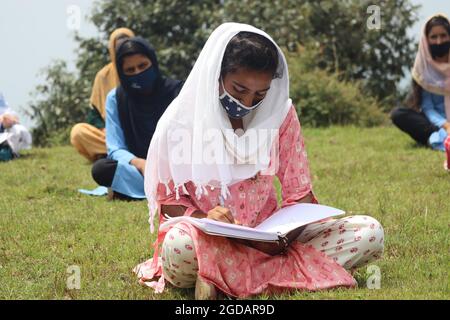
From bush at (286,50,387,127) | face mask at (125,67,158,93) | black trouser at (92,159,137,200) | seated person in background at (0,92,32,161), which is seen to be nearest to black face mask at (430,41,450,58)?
bush at (286,50,387,127)

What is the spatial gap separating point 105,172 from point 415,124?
3526mm

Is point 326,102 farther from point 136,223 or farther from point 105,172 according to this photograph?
point 136,223

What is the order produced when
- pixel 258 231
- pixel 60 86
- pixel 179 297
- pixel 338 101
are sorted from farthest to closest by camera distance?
Result: 1. pixel 60 86
2. pixel 338 101
3. pixel 179 297
4. pixel 258 231

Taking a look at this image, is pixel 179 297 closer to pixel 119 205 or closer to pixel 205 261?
pixel 205 261

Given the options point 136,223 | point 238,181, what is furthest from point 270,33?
point 238,181

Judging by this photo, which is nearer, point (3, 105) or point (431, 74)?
point (431, 74)

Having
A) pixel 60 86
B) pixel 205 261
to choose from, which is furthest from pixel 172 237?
pixel 60 86

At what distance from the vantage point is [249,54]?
382cm

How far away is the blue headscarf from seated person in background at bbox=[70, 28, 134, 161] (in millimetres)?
1513

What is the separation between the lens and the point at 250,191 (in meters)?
4.04

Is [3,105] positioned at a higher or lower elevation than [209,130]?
lower

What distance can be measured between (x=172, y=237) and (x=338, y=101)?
25.9ft

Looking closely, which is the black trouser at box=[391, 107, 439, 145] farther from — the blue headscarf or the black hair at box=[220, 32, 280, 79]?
the black hair at box=[220, 32, 280, 79]

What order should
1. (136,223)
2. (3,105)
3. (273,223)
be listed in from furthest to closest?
(3,105) < (136,223) < (273,223)
